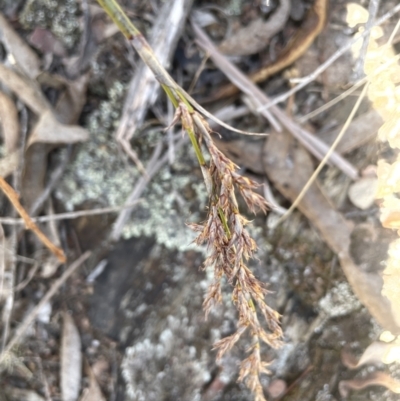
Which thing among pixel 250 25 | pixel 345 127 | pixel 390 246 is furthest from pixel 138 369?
pixel 250 25

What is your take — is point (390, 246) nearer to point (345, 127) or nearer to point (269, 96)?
point (345, 127)

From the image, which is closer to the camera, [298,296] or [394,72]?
[394,72]

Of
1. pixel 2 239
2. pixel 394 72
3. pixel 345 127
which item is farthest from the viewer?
pixel 2 239

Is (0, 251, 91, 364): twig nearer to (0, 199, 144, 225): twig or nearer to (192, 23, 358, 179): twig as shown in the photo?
(0, 199, 144, 225): twig

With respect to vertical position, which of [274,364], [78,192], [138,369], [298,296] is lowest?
[138,369]

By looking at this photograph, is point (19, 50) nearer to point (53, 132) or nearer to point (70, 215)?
point (53, 132)

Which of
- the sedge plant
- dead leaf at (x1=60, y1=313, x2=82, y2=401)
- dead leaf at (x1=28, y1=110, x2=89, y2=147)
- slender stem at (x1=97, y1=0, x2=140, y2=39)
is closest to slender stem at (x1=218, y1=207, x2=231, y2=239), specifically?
the sedge plant

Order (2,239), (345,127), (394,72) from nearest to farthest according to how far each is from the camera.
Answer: (394,72) → (345,127) → (2,239)
